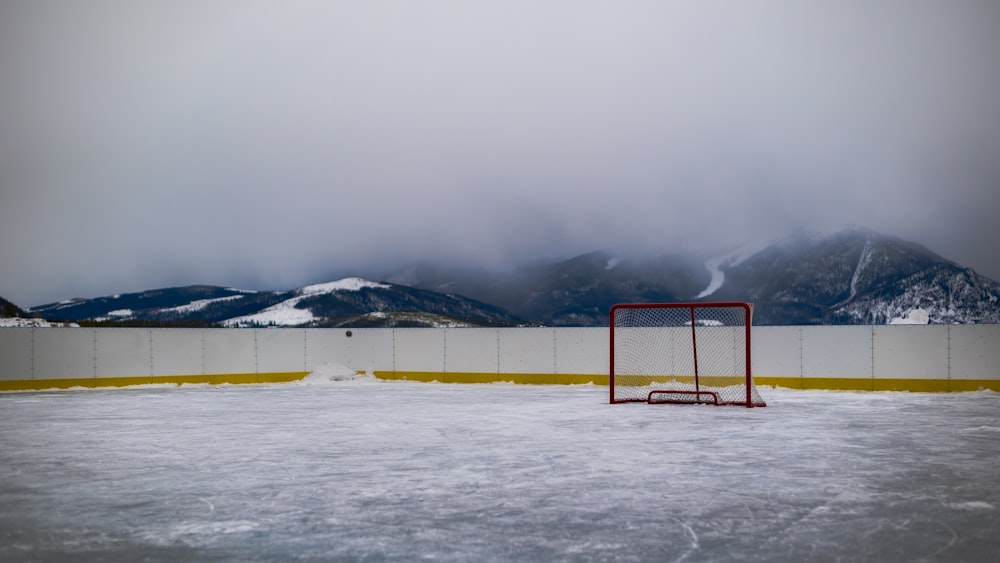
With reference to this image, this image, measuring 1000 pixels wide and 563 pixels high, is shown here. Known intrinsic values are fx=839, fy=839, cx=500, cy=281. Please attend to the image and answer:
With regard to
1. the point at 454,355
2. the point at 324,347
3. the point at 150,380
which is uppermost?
→ the point at 324,347

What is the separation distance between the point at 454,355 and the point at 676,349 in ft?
23.7

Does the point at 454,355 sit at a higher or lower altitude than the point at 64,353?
lower

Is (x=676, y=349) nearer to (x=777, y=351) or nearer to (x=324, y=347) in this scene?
(x=777, y=351)

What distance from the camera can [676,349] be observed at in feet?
75.6

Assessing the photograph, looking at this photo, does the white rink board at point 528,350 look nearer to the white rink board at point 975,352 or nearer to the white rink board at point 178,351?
the white rink board at point 178,351

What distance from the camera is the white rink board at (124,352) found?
80.5 feet

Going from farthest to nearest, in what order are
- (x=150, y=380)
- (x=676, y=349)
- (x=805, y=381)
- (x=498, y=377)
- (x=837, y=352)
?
(x=498, y=377) → (x=150, y=380) → (x=676, y=349) → (x=805, y=381) → (x=837, y=352)

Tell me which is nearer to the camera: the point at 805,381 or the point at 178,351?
the point at 805,381

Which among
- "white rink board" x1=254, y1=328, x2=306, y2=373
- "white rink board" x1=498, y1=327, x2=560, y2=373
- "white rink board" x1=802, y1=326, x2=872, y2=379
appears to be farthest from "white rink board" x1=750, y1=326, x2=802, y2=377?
"white rink board" x1=254, y1=328, x2=306, y2=373

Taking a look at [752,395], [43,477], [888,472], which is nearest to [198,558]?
[43,477]

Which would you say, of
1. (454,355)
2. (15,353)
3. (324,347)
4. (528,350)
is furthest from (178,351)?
(528,350)

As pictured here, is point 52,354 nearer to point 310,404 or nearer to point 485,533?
point 310,404

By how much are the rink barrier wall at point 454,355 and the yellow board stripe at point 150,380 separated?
1.2 inches

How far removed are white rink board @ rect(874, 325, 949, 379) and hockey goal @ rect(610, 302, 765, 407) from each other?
11.0ft
